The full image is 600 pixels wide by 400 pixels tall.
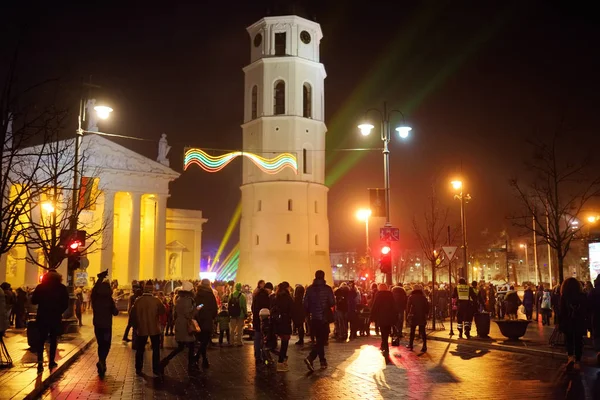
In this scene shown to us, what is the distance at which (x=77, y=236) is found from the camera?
66.4 ft

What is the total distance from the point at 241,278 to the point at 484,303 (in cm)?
2760

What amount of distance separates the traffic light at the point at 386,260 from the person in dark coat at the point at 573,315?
30.7ft

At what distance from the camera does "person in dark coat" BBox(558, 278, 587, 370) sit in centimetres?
1323

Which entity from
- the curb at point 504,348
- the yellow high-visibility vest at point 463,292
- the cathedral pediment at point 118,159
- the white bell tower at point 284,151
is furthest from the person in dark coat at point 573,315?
the cathedral pediment at point 118,159

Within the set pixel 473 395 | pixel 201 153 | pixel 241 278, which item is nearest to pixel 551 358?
pixel 473 395

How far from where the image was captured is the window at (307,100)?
55562 millimetres

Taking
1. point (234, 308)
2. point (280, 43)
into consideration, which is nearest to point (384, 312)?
point (234, 308)

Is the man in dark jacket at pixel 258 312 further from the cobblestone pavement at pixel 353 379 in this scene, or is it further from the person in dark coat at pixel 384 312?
the person in dark coat at pixel 384 312

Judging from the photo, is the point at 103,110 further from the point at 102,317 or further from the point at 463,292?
the point at 463,292

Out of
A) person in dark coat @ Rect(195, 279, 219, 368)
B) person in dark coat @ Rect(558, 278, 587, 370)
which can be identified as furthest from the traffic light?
person in dark coat @ Rect(195, 279, 219, 368)

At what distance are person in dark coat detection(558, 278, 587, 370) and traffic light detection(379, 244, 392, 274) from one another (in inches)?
368

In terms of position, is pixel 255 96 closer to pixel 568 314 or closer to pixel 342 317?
pixel 342 317

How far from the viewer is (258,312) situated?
15.1 meters

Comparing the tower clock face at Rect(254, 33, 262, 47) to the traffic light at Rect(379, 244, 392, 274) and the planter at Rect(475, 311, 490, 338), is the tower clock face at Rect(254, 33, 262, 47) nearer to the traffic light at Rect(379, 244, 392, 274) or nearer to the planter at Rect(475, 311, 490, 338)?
the traffic light at Rect(379, 244, 392, 274)
